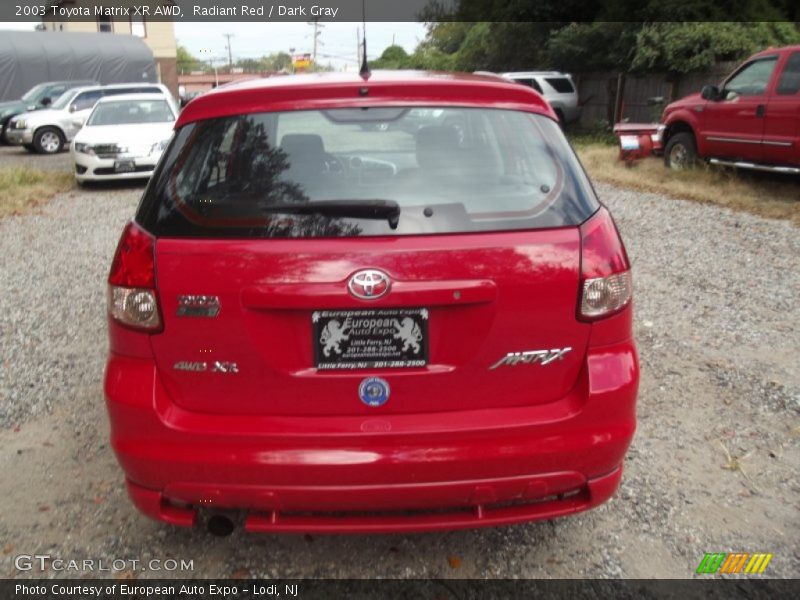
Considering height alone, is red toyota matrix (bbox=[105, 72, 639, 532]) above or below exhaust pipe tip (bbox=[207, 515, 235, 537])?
above

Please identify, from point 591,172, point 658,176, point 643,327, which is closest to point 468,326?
point 643,327

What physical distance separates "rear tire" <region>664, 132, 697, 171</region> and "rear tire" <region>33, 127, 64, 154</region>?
51.4 ft

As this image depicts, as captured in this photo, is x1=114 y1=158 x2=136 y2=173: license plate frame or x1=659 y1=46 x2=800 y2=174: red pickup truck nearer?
x1=659 y1=46 x2=800 y2=174: red pickup truck

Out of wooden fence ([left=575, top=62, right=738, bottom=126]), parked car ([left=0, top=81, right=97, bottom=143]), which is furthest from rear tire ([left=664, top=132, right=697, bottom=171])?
parked car ([left=0, top=81, right=97, bottom=143])

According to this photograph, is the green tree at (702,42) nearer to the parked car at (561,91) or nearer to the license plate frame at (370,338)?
the parked car at (561,91)

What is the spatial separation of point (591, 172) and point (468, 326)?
1167 centimetres

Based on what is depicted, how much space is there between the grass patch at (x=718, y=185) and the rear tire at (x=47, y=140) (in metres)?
14.3

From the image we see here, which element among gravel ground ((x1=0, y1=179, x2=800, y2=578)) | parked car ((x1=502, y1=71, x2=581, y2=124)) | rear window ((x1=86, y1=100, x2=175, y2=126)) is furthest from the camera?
parked car ((x1=502, y1=71, x2=581, y2=124))

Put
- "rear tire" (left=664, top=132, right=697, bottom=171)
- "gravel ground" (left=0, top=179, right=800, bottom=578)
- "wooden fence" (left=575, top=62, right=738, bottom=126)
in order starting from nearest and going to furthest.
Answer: "gravel ground" (left=0, top=179, right=800, bottom=578) → "rear tire" (left=664, top=132, right=697, bottom=171) → "wooden fence" (left=575, top=62, right=738, bottom=126)

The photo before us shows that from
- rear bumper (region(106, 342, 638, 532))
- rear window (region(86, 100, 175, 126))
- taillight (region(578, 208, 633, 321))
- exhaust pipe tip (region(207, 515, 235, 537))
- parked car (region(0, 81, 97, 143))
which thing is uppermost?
taillight (region(578, 208, 633, 321))

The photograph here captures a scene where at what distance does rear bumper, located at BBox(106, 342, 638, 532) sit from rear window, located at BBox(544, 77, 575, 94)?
22598 mm

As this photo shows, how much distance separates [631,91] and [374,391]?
71.8 ft

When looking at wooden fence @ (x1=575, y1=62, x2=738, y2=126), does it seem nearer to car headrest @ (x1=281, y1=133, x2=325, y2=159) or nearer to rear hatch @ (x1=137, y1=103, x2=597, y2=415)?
car headrest @ (x1=281, y1=133, x2=325, y2=159)

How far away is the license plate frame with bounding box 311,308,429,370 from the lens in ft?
7.57
